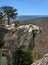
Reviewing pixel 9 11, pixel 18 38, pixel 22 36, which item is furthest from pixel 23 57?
pixel 9 11

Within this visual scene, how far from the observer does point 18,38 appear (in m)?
21.7

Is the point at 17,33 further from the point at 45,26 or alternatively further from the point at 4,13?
the point at 45,26

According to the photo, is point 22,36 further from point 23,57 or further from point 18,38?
point 23,57

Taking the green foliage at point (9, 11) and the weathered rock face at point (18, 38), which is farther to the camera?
the green foliage at point (9, 11)

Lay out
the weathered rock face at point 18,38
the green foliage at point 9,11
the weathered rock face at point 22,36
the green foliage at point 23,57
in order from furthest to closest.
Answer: the green foliage at point 9,11 < the green foliage at point 23,57 < the weathered rock face at point 22,36 < the weathered rock face at point 18,38

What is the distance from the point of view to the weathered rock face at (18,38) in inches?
829

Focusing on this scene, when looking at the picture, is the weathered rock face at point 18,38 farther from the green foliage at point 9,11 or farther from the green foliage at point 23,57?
the green foliage at point 9,11

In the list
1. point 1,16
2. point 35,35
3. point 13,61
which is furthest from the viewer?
point 1,16

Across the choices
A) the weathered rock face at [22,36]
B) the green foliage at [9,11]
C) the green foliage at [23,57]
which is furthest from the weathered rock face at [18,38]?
the green foliage at [9,11]

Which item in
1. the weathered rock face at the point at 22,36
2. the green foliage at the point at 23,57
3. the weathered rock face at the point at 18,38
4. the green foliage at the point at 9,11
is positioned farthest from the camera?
the green foliage at the point at 9,11

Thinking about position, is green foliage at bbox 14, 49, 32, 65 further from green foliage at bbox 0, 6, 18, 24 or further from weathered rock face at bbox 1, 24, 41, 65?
green foliage at bbox 0, 6, 18, 24

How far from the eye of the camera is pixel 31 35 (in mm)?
22297

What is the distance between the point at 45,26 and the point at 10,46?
17.2 m

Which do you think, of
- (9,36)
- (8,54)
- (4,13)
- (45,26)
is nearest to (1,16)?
(4,13)
